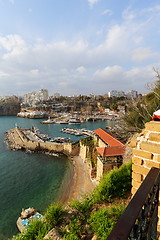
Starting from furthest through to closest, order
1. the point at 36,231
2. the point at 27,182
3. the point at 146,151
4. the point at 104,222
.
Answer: the point at 27,182 → the point at 36,231 → the point at 104,222 → the point at 146,151

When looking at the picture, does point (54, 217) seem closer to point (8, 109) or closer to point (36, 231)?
point (36, 231)

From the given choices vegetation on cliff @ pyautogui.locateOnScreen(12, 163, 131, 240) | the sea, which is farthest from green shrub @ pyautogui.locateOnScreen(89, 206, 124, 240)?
the sea

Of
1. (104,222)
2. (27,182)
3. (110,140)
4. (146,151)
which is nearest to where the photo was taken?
(146,151)

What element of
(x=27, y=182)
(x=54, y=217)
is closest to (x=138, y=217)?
(x=54, y=217)

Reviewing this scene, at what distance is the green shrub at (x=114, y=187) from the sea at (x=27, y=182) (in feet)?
21.4

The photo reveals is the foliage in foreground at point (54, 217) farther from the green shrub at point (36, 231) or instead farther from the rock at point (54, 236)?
the rock at point (54, 236)

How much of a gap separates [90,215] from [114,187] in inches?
60.6

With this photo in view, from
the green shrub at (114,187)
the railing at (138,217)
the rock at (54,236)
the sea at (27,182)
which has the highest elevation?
the railing at (138,217)

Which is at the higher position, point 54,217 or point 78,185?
point 54,217

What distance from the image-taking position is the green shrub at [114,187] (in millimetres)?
5195

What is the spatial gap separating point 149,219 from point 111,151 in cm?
779

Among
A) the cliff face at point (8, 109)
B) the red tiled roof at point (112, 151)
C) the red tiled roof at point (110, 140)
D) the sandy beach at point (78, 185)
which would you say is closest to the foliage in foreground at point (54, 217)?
the red tiled roof at point (112, 151)

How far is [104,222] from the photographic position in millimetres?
3512

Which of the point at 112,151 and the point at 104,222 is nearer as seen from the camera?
the point at 104,222
